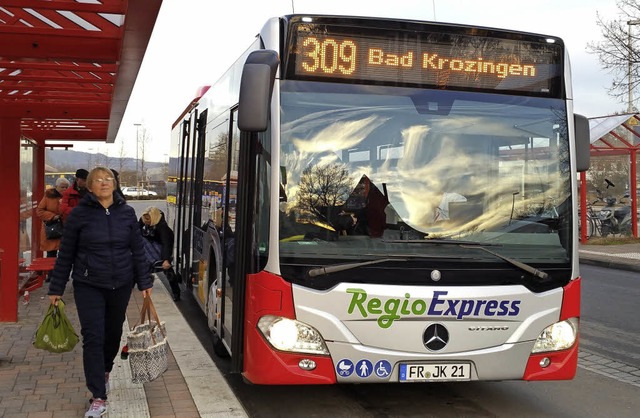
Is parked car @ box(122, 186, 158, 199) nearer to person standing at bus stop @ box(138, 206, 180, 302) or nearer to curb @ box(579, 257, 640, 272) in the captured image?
curb @ box(579, 257, 640, 272)

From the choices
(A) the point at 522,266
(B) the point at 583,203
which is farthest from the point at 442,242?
(B) the point at 583,203

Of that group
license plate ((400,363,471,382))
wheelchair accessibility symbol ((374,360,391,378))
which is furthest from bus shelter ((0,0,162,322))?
license plate ((400,363,471,382))

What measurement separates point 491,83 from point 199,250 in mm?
4353

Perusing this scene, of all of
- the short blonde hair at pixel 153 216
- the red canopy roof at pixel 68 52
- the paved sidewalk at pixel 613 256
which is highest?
the red canopy roof at pixel 68 52

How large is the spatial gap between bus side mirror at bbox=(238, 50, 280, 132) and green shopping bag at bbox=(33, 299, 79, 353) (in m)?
1.97

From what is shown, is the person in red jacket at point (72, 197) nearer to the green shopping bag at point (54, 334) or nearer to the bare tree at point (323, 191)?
the green shopping bag at point (54, 334)

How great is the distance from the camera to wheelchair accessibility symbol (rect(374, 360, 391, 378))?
473cm

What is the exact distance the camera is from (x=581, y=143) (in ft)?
17.9

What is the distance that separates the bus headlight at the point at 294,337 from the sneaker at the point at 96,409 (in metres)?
1.25

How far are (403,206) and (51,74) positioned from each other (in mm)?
5007

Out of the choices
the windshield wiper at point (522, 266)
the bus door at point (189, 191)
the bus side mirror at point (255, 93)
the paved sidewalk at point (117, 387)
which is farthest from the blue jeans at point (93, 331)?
the bus door at point (189, 191)

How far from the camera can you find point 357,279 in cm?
468

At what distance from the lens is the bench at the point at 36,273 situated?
9.96m

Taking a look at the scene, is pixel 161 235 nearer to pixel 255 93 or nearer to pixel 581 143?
pixel 255 93
